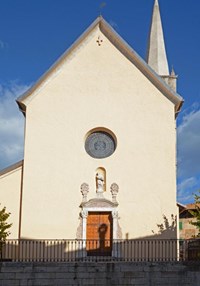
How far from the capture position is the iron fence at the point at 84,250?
1969 cm

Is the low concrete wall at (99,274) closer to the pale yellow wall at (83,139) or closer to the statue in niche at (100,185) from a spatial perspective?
the pale yellow wall at (83,139)

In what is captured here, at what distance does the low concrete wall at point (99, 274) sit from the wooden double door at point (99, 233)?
3.53 m

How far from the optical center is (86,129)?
2152 centimetres

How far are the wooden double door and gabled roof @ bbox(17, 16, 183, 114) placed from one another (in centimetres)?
572

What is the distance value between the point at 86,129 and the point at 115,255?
548cm

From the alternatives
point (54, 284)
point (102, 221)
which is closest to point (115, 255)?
point (102, 221)

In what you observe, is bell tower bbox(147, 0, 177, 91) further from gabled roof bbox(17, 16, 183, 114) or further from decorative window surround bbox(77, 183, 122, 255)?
decorative window surround bbox(77, 183, 122, 255)

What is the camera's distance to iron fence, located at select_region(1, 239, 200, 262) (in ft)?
64.6

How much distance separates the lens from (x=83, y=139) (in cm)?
2142

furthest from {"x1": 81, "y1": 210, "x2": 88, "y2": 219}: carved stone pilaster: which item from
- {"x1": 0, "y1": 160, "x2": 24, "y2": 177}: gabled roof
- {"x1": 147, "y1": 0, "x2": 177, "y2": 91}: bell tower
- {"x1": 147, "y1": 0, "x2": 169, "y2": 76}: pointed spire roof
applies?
{"x1": 147, "y1": 0, "x2": 169, "y2": 76}: pointed spire roof

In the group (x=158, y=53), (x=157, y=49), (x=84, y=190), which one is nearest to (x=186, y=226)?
(x=158, y=53)

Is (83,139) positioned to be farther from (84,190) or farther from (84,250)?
(84,250)

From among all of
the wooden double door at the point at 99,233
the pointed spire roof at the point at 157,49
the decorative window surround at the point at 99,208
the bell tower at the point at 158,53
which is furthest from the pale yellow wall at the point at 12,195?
the pointed spire roof at the point at 157,49

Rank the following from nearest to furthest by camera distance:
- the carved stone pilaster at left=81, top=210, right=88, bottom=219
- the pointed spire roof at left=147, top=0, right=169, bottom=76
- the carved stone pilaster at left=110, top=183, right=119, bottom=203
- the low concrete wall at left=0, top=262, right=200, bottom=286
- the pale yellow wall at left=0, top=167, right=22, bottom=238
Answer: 1. the low concrete wall at left=0, top=262, right=200, bottom=286
2. the pale yellow wall at left=0, top=167, right=22, bottom=238
3. the carved stone pilaster at left=81, top=210, right=88, bottom=219
4. the carved stone pilaster at left=110, top=183, right=119, bottom=203
5. the pointed spire roof at left=147, top=0, right=169, bottom=76
